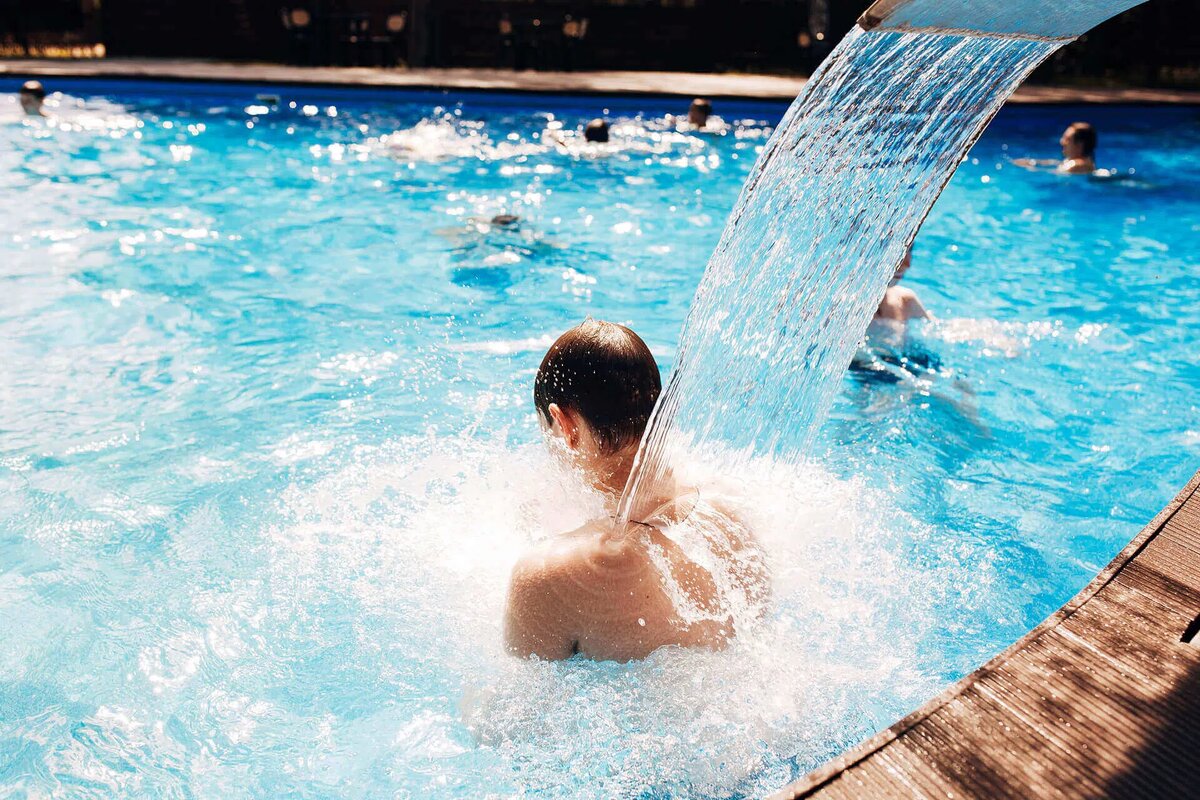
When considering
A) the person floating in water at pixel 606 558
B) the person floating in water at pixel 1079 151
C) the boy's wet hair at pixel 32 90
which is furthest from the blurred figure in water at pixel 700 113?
the person floating in water at pixel 606 558

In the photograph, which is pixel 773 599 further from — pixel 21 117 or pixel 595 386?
pixel 21 117

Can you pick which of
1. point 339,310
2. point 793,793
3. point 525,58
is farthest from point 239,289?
point 525,58

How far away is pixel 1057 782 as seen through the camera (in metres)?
1.58

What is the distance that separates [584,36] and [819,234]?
15230 millimetres

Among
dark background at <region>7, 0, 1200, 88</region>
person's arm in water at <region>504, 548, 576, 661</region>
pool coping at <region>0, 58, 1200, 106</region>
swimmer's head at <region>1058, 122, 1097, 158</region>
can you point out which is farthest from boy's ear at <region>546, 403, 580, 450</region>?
dark background at <region>7, 0, 1200, 88</region>

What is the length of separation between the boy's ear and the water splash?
20 centimetres

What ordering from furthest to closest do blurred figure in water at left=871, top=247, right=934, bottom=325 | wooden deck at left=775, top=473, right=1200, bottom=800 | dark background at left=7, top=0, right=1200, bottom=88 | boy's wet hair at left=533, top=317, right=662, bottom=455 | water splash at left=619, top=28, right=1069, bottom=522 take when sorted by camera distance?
dark background at left=7, top=0, right=1200, bottom=88
blurred figure in water at left=871, top=247, right=934, bottom=325
water splash at left=619, top=28, right=1069, bottom=522
boy's wet hair at left=533, top=317, right=662, bottom=455
wooden deck at left=775, top=473, right=1200, bottom=800

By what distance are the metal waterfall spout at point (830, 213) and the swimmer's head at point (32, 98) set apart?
11494 millimetres

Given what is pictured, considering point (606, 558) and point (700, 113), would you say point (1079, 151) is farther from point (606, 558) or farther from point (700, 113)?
point (606, 558)

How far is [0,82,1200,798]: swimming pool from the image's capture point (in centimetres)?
269

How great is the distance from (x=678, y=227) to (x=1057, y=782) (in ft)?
24.1

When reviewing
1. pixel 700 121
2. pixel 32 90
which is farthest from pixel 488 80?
pixel 32 90

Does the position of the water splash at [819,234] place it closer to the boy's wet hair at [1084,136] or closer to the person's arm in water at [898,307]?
the person's arm in water at [898,307]

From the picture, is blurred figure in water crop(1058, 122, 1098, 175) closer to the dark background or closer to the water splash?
the dark background
